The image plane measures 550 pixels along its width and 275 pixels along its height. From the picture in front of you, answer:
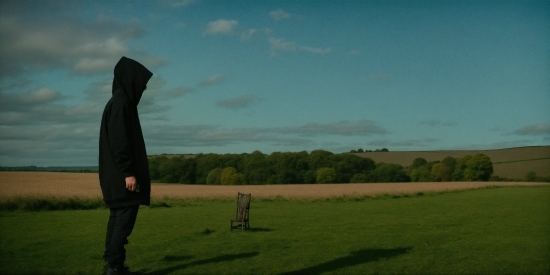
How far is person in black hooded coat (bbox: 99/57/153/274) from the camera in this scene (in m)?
6.99

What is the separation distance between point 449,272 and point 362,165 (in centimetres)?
7081

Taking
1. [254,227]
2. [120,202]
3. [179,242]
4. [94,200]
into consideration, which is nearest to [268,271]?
[120,202]

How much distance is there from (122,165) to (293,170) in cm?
6690

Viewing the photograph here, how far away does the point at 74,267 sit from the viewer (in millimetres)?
9055

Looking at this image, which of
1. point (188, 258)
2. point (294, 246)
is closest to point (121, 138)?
point (188, 258)

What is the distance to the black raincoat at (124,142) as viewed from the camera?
6988 millimetres

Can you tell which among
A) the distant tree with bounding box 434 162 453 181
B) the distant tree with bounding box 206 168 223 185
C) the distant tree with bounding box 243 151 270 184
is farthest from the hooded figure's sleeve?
the distant tree with bounding box 434 162 453 181

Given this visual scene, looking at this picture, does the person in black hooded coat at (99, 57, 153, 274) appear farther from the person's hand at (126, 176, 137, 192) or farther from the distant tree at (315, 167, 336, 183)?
the distant tree at (315, 167, 336, 183)

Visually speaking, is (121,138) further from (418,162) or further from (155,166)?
(418,162)

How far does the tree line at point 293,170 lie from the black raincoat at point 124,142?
63351mm

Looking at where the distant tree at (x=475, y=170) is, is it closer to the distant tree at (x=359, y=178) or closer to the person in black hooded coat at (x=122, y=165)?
the distant tree at (x=359, y=178)

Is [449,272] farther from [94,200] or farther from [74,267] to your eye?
[94,200]

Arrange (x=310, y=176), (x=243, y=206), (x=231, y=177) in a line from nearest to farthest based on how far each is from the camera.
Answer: (x=243, y=206)
(x=231, y=177)
(x=310, y=176)

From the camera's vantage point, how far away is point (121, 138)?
6980mm
